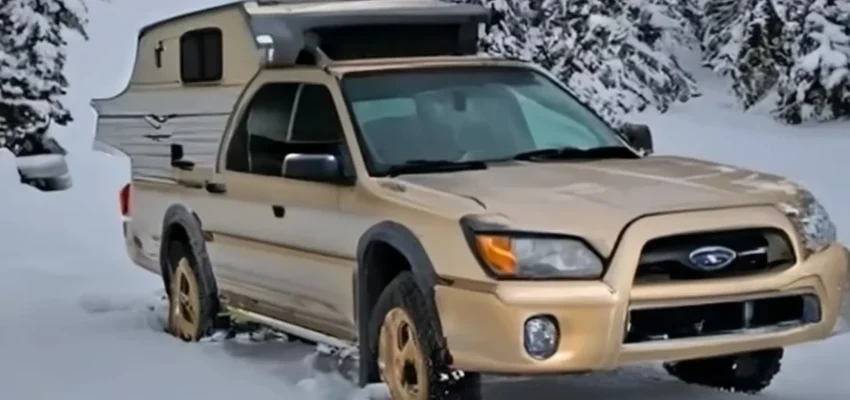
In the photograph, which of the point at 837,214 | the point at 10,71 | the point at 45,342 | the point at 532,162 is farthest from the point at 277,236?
the point at 10,71

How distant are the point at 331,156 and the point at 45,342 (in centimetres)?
285

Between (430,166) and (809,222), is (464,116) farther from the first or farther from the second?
(809,222)

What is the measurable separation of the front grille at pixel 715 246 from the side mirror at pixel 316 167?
5.36ft

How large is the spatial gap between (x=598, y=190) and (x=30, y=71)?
49.0 ft

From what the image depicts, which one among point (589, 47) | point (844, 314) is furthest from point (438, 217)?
point (589, 47)

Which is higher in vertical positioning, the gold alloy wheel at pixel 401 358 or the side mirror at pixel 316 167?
the side mirror at pixel 316 167

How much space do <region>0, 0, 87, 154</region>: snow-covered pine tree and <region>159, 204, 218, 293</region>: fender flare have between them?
410 inches

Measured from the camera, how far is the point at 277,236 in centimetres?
766

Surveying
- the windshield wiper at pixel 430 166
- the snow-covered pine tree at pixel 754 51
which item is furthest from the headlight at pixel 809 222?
the snow-covered pine tree at pixel 754 51

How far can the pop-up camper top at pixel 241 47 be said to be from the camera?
28.1 feet

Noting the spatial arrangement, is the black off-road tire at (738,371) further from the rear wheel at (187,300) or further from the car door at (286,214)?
the rear wheel at (187,300)

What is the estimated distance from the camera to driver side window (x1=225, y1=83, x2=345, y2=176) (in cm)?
747

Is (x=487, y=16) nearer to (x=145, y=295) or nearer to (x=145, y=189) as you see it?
(x=145, y=189)

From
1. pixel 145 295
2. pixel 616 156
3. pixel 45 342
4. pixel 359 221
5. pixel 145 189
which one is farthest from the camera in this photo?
pixel 145 295
